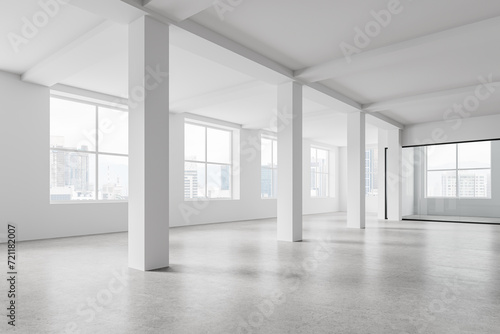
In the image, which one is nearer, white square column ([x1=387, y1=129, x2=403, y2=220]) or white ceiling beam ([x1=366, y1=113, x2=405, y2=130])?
white ceiling beam ([x1=366, y1=113, x2=405, y2=130])

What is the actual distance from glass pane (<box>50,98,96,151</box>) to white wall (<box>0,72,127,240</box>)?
26.9 inches

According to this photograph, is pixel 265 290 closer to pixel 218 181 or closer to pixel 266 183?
pixel 218 181

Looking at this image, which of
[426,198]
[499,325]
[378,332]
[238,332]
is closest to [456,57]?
[499,325]

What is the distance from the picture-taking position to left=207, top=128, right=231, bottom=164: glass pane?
14344 mm

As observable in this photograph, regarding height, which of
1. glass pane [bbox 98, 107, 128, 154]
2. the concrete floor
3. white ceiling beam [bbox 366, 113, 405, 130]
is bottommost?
the concrete floor

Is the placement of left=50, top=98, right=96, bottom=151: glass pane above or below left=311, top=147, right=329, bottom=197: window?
above

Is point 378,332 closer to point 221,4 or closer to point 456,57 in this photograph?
point 221,4

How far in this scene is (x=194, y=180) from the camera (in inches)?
531

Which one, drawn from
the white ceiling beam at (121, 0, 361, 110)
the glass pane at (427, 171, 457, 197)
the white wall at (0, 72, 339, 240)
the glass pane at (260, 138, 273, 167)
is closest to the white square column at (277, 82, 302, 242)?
the white ceiling beam at (121, 0, 361, 110)

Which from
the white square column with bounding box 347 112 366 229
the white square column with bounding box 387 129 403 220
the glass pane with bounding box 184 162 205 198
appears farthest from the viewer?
the white square column with bounding box 387 129 403 220

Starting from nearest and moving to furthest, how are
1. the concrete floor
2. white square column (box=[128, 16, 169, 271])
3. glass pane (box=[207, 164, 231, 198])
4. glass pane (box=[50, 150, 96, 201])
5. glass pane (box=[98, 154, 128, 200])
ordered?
the concrete floor < white square column (box=[128, 16, 169, 271]) < glass pane (box=[50, 150, 96, 201]) < glass pane (box=[98, 154, 128, 200]) < glass pane (box=[207, 164, 231, 198])

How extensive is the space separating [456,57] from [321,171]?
45.6 ft

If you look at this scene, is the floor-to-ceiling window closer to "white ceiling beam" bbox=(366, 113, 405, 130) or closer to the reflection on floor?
the reflection on floor

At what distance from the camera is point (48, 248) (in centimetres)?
739
